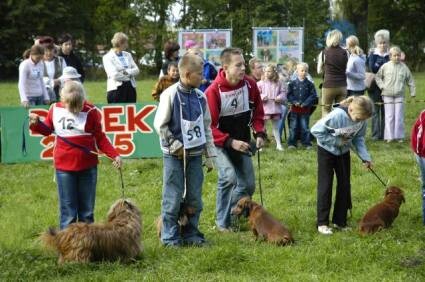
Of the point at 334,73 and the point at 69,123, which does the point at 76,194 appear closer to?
the point at 69,123

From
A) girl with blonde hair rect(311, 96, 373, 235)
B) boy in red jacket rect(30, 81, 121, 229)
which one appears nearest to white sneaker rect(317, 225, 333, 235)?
girl with blonde hair rect(311, 96, 373, 235)

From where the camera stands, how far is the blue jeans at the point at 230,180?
22.2 ft

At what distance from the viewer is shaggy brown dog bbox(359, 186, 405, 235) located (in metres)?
6.70

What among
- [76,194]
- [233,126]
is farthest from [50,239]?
[233,126]

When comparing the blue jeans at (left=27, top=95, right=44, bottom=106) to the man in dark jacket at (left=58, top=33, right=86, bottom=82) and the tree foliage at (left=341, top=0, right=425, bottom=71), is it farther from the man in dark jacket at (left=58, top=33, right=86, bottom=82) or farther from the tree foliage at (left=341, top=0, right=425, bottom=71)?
the tree foliage at (left=341, top=0, right=425, bottom=71)

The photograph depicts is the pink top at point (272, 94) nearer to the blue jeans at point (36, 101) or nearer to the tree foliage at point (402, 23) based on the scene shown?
the blue jeans at point (36, 101)

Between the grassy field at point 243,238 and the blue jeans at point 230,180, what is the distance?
0.28m

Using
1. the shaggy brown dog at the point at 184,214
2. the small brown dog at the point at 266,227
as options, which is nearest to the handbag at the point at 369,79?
the small brown dog at the point at 266,227

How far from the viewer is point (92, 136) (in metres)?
6.41

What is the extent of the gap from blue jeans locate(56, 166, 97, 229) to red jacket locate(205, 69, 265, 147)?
1.33m

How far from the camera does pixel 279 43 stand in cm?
2197

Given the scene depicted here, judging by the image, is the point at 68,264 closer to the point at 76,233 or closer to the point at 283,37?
the point at 76,233

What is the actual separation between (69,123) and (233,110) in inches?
66.0

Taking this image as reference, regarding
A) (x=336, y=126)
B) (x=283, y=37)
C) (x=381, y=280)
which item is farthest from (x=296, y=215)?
(x=283, y=37)
